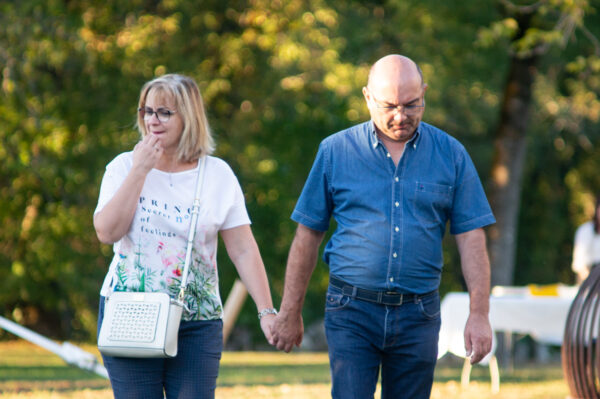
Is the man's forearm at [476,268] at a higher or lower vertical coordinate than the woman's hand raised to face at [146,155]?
lower

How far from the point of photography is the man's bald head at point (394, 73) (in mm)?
3771

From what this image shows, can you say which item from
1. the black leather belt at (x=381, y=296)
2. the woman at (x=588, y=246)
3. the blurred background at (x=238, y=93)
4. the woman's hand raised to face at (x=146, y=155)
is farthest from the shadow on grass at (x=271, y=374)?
the woman's hand raised to face at (x=146, y=155)

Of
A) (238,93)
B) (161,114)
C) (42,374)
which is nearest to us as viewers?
(161,114)

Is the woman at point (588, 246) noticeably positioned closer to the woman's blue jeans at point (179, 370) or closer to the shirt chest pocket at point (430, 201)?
the shirt chest pocket at point (430, 201)

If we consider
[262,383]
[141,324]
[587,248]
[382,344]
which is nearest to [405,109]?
[382,344]

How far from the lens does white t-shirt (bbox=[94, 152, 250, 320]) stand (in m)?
3.62

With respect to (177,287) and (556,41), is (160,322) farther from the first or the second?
(556,41)

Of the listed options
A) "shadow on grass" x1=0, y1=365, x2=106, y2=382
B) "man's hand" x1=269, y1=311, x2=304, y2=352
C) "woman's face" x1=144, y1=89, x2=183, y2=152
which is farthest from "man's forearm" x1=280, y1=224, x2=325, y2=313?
"shadow on grass" x1=0, y1=365, x2=106, y2=382

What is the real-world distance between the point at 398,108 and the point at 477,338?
3.11 feet

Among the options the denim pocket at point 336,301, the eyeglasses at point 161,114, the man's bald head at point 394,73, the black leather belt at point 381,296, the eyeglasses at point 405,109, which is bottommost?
the denim pocket at point 336,301

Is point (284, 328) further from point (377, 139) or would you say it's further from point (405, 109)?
point (405, 109)

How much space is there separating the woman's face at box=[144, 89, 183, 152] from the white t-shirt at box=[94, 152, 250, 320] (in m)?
0.13

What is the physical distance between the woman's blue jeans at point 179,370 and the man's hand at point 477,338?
0.99m

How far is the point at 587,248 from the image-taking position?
876 centimetres
